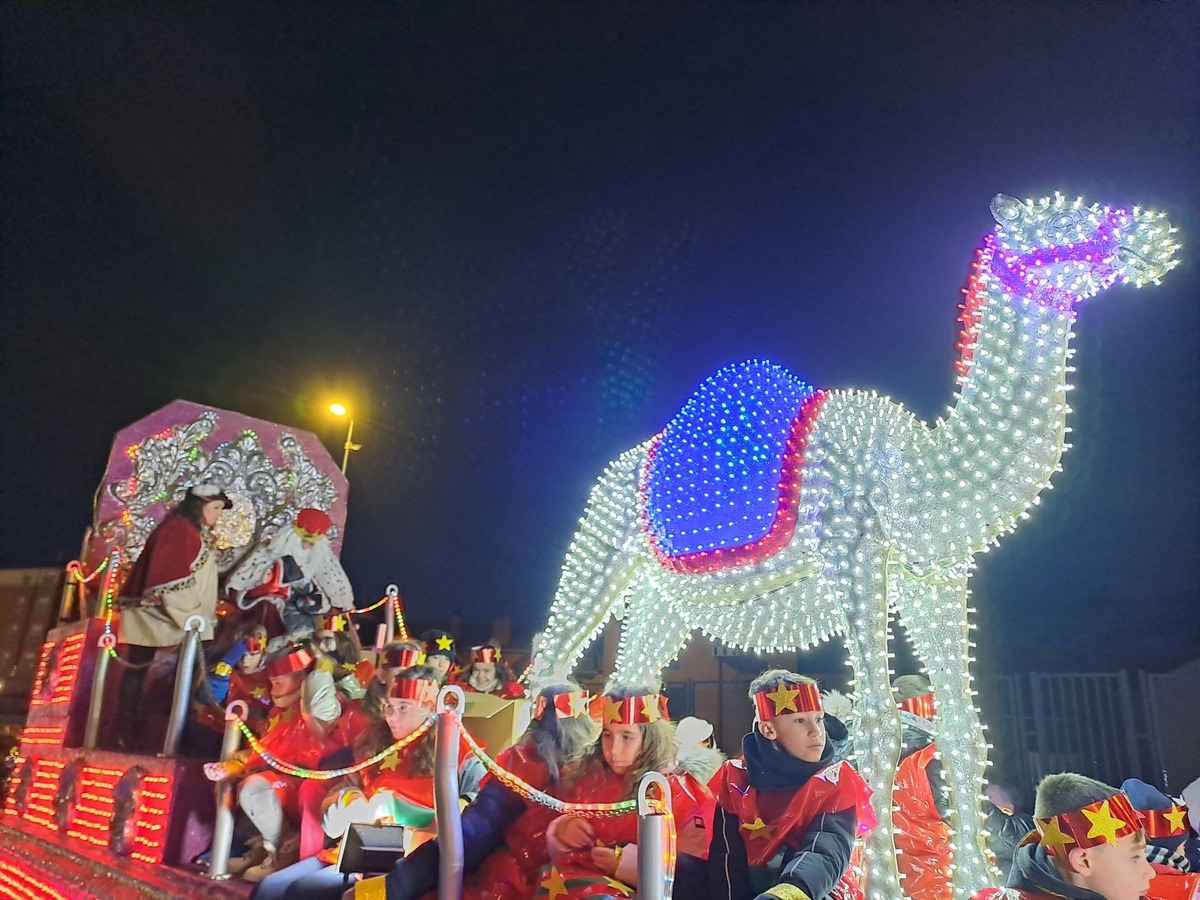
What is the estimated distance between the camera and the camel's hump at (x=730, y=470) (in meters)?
4.22

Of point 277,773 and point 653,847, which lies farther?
point 277,773

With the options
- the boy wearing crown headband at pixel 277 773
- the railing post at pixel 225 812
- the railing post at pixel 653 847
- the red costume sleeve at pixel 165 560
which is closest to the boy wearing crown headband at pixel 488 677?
the boy wearing crown headband at pixel 277 773

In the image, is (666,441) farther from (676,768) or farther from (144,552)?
(144,552)

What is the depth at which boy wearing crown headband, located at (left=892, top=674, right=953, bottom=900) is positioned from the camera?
3418 millimetres

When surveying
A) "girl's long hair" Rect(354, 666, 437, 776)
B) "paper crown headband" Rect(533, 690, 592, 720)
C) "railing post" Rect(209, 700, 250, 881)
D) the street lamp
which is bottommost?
"railing post" Rect(209, 700, 250, 881)

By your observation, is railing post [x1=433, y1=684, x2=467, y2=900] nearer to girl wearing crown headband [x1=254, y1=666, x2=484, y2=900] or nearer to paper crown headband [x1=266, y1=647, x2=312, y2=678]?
girl wearing crown headband [x1=254, y1=666, x2=484, y2=900]

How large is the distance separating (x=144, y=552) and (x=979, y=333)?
7012 mm

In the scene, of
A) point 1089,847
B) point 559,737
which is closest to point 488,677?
point 559,737

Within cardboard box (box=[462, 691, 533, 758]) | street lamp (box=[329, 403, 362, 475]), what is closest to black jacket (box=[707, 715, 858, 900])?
cardboard box (box=[462, 691, 533, 758])

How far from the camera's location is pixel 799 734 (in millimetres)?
2816

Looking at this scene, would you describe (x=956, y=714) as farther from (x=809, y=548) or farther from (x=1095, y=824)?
(x=1095, y=824)

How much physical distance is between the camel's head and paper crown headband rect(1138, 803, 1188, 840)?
2.17 meters

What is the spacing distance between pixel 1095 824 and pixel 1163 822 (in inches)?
13.5

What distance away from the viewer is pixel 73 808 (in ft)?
20.2
